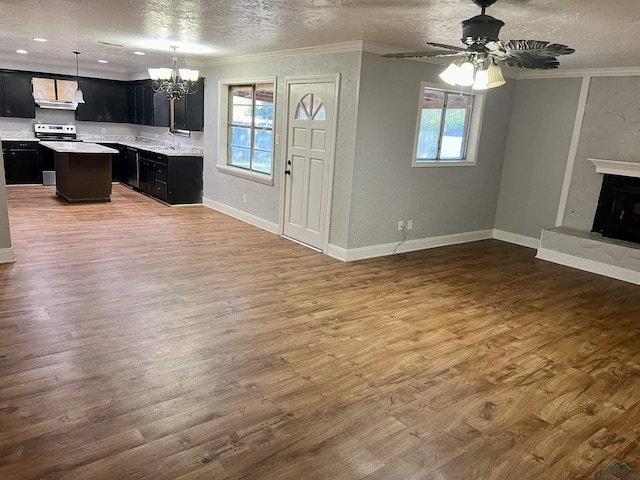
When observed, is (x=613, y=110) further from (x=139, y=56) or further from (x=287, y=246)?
(x=139, y=56)

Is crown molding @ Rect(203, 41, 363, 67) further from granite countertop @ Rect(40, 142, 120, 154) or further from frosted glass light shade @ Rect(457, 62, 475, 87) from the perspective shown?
frosted glass light shade @ Rect(457, 62, 475, 87)

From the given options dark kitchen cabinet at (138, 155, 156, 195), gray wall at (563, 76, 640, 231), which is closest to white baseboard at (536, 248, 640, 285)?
gray wall at (563, 76, 640, 231)

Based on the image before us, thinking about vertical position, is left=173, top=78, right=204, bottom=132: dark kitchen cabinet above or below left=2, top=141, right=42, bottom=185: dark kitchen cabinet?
above

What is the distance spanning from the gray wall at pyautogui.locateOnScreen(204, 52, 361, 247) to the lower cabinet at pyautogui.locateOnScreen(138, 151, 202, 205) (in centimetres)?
18

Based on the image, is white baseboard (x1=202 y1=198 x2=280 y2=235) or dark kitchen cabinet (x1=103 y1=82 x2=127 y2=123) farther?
dark kitchen cabinet (x1=103 y1=82 x2=127 y2=123)

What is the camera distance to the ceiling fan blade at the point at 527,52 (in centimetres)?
254

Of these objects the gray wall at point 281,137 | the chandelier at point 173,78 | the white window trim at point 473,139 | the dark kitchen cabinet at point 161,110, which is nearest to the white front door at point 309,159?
the gray wall at point 281,137

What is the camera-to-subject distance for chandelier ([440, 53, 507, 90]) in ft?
9.23

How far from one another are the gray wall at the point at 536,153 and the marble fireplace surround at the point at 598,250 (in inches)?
17.5

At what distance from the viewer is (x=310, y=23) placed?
3908 millimetres

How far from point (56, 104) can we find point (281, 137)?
586cm

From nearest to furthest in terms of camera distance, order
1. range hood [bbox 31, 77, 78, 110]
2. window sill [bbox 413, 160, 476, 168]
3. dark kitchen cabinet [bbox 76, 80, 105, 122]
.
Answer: window sill [bbox 413, 160, 476, 168] < range hood [bbox 31, 77, 78, 110] < dark kitchen cabinet [bbox 76, 80, 105, 122]

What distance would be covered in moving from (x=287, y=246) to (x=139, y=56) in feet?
12.9

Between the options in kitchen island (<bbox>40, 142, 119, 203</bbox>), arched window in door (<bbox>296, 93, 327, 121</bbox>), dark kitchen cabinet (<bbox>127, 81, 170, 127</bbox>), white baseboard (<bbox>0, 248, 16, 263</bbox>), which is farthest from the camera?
dark kitchen cabinet (<bbox>127, 81, 170, 127</bbox>)
